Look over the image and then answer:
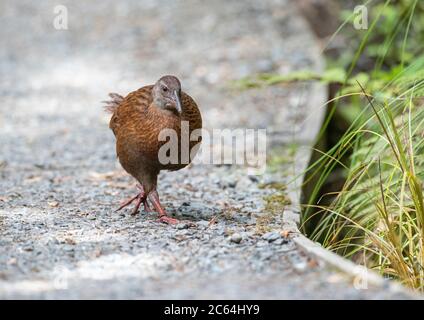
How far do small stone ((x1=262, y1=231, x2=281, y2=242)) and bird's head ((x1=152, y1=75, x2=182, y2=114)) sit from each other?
3.23 feet

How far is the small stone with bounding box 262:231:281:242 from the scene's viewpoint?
4.39 metres

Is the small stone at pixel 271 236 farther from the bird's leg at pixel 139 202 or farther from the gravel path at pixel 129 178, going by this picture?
the bird's leg at pixel 139 202

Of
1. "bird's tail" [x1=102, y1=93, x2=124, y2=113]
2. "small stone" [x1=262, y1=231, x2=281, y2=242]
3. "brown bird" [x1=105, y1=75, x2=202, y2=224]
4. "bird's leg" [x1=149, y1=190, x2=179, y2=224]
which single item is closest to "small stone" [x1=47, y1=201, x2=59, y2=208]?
"brown bird" [x1=105, y1=75, x2=202, y2=224]

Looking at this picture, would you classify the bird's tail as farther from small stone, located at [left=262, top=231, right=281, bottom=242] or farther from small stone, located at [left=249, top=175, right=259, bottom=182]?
small stone, located at [left=262, top=231, right=281, bottom=242]

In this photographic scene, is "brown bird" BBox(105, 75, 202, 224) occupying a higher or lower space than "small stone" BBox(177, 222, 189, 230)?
higher

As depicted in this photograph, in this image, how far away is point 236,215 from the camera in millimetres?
5156

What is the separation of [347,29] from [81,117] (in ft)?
10.6

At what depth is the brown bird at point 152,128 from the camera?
16.3 ft

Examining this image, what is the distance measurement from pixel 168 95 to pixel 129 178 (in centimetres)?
158

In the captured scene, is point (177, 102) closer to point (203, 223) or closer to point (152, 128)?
point (152, 128)

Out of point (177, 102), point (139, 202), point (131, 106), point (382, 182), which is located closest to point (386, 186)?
point (382, 182)

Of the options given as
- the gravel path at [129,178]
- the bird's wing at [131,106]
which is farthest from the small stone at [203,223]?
the bird's wing at [131,106]

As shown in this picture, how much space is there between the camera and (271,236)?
4.43 metres
